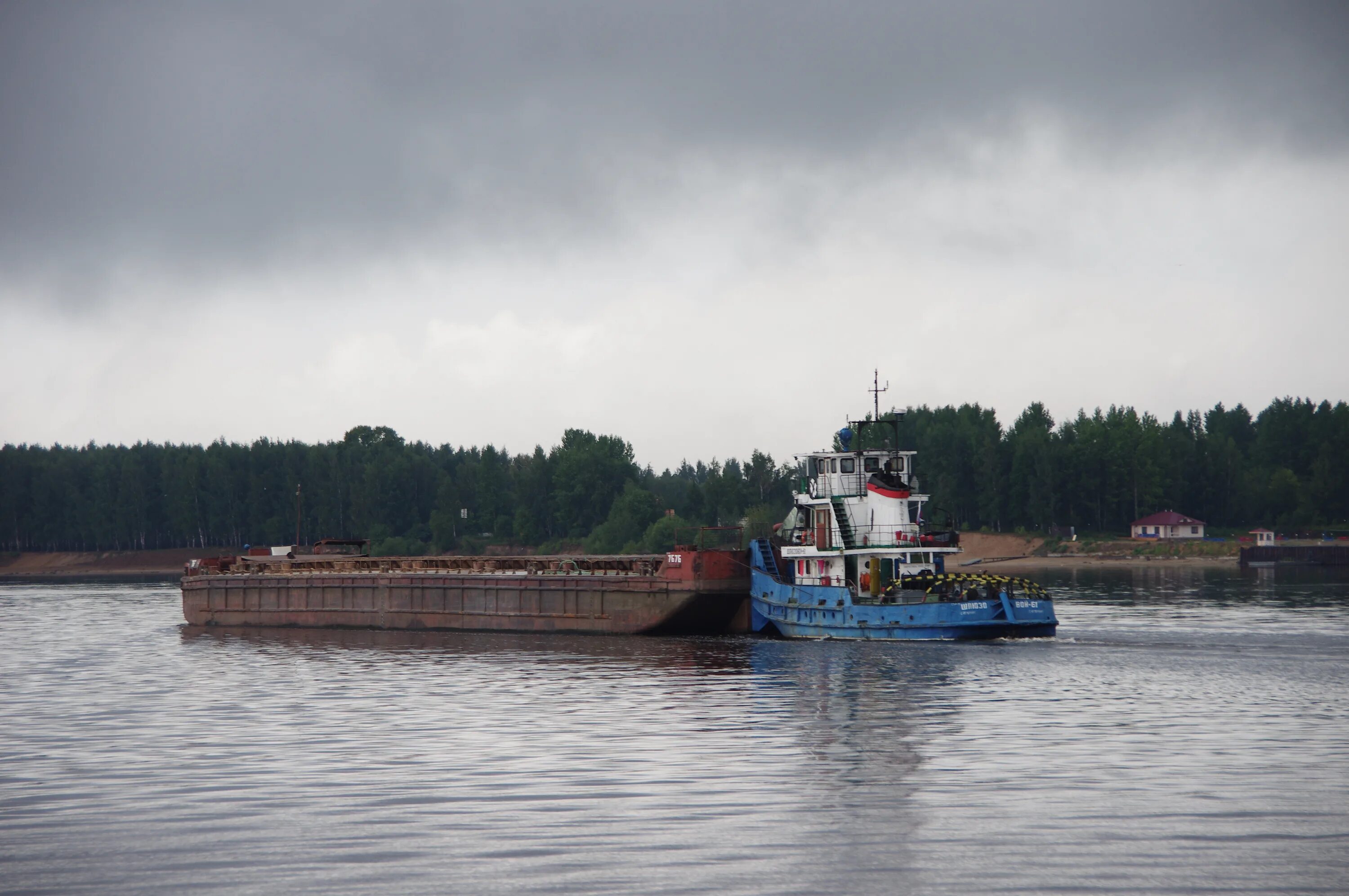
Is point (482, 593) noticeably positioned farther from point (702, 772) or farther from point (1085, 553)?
point (1085, 553)

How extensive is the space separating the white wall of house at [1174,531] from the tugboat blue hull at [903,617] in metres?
122

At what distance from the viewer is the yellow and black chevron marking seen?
47219mm

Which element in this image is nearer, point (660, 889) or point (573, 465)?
point (660, 889)

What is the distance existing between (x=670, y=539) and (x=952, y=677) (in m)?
115

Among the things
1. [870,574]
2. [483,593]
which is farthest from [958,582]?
[483,593]

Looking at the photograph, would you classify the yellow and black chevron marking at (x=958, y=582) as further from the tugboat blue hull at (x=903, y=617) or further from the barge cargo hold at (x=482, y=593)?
the barge cargo hold at (x=482, y=593)

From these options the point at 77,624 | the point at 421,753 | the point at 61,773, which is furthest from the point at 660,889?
the point at 77,624

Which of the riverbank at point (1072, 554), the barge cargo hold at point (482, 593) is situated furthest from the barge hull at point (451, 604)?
the riverbank at point (1072, 554)

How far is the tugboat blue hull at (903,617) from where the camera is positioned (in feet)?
151

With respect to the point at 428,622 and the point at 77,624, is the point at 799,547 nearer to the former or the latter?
the point at 428,622


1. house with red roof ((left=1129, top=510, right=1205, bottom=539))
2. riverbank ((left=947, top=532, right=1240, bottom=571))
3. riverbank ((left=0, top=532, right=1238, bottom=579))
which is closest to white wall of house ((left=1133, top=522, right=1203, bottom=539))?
house with red roof ((left=1129, top=510, right=1205, bottom=539))

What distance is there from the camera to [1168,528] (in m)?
160

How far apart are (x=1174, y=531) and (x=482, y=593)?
411ft

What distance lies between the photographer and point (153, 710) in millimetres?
33625
